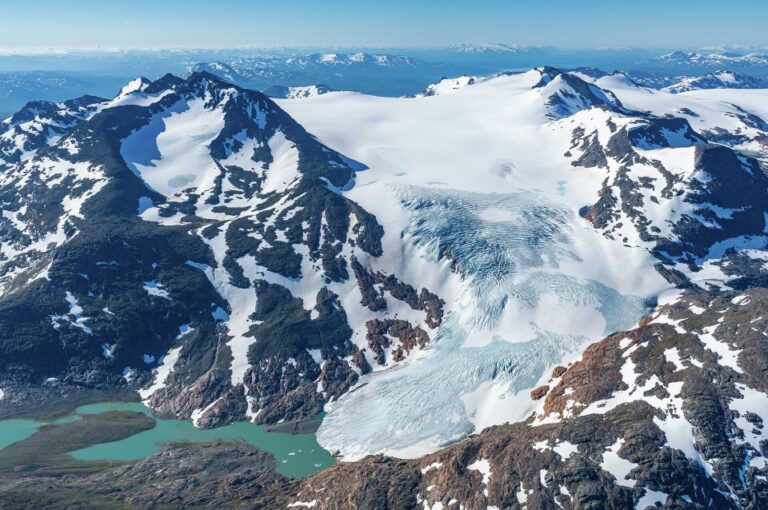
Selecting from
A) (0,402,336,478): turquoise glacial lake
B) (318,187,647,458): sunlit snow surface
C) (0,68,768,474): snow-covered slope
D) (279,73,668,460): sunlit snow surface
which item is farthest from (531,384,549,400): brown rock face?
(0,402,336,478): turquoise glacial lake

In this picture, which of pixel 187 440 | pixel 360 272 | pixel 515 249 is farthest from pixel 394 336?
pixel 187 440

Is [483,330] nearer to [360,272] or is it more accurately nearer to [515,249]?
[515,249]

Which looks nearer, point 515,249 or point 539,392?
point 539,392

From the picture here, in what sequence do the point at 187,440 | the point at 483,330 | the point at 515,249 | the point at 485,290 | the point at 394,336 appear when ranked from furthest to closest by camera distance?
the point at 515,249 < the point at 485,290 < the point at 394,336 < the point at 483,330 < the point at 187,440

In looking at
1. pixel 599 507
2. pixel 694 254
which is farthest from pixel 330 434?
pixel 694 254

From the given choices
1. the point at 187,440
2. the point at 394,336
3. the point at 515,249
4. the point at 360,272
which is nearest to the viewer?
the point at 187,440

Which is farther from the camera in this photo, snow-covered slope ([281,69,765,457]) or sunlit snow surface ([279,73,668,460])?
snow-covered slope ([281,69,765,457])

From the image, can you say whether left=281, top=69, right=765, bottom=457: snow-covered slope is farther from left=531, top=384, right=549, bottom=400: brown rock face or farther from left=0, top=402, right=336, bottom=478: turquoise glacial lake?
left=0, top=402, right=336, bottom=478: turquoise glacial lake

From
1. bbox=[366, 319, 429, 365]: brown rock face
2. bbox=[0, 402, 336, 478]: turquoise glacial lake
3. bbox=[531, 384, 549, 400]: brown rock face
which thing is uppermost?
bbox=[531, 384, 549, 400]: brown rock face

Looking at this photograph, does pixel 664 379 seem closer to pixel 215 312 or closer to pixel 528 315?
pixel 528 315

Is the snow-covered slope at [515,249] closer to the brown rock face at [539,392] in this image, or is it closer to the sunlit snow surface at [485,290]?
the sunlit snow surface at [485,290]
